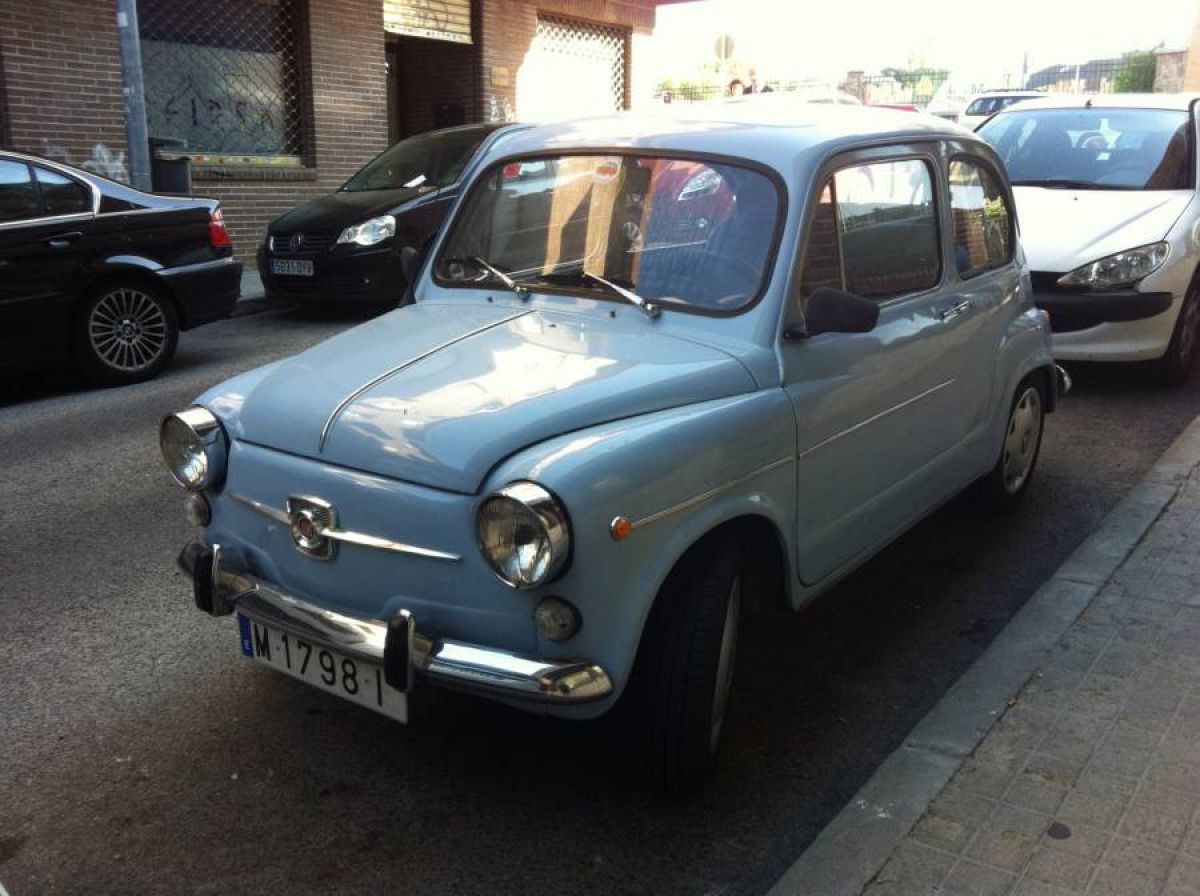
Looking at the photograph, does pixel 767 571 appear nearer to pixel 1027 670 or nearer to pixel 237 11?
pixel 1027 670

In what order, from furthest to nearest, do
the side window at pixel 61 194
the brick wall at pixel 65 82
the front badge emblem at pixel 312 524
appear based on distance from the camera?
1. the brick wall at pixel 65 82
2. the side window at pixel 61 194
3. the front badge emblem at pixel 312 524

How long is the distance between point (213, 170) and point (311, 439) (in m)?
11.6

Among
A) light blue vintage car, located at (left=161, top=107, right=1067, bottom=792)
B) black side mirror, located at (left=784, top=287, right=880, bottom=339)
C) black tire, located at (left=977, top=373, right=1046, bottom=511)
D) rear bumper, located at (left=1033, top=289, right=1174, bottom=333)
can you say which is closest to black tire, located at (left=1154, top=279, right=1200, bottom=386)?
rear bumper, located at (left=1033, top=289, right=1174, bottom=333)

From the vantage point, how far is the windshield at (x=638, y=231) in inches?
138

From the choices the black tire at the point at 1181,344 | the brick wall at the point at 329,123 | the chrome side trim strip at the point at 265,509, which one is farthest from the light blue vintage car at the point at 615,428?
the brick wall at the point at 329,123

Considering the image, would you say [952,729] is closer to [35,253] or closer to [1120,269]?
[1120,269]

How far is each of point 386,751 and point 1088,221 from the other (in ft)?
19.2

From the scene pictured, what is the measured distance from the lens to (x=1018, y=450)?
5.16m

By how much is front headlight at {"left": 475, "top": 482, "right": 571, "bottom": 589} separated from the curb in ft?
3.02

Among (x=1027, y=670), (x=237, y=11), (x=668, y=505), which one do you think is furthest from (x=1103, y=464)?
(x=237, y=11)

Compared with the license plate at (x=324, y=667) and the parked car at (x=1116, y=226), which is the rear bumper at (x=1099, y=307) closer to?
the parked car at (x=1116, y=226)

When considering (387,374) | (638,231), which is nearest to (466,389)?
(387,374)

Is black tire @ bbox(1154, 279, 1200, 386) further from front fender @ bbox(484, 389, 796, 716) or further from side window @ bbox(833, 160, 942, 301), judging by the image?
front fender @ bbox(484, 389, 796, 716)

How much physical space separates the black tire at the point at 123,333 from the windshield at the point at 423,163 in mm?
3291
